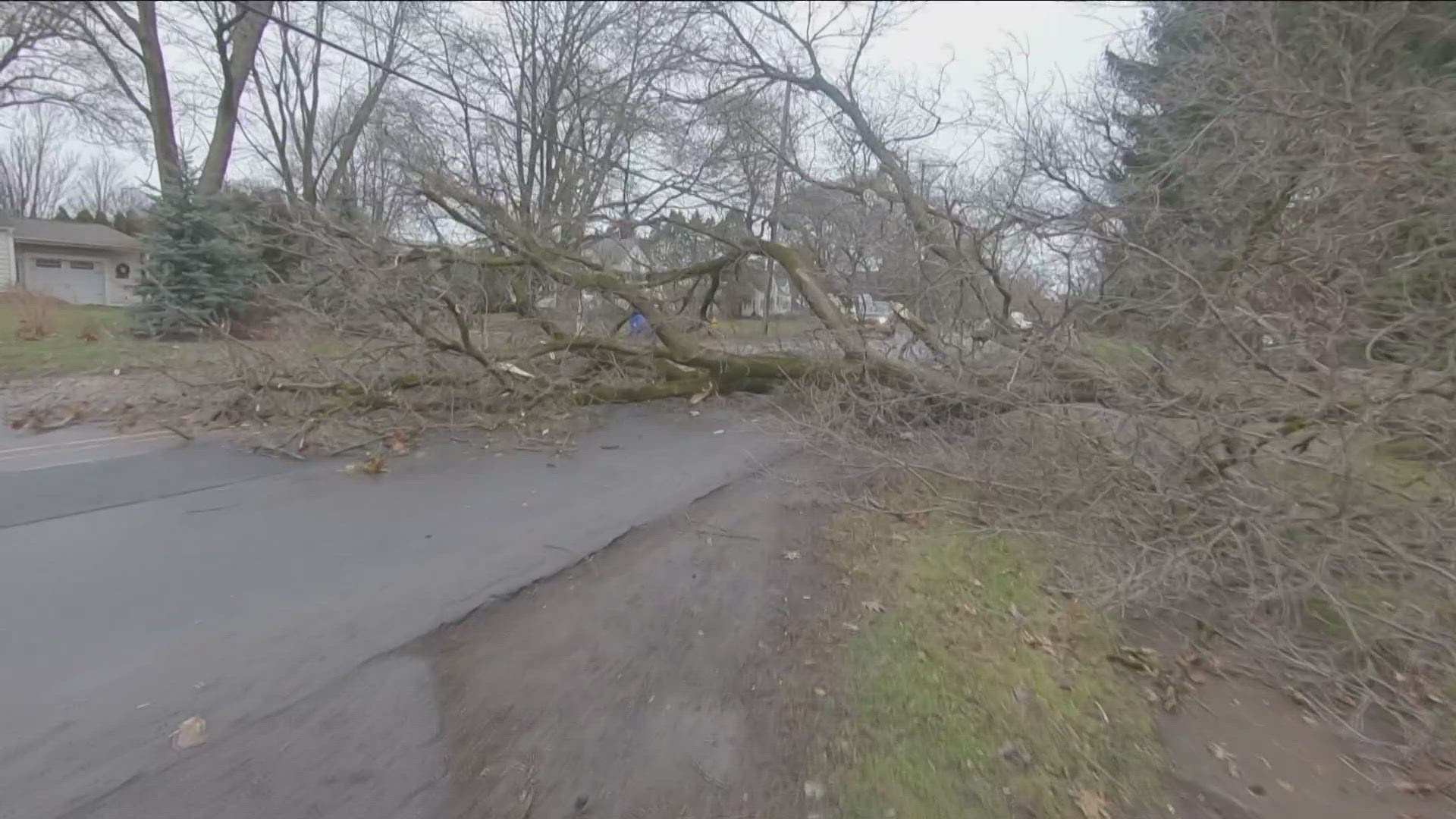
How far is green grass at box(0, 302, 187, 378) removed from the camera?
9.38 m

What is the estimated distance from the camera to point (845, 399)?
736 cm

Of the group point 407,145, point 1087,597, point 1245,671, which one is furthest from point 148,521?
point 407,145

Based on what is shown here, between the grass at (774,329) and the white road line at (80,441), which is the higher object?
the grass at (774,329)

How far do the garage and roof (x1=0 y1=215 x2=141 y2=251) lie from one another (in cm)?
91

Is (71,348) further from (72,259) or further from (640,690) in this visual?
(72,259)

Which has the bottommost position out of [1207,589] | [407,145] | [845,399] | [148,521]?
[148,521]

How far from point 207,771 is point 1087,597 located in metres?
3.98

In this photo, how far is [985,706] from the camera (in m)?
2.96

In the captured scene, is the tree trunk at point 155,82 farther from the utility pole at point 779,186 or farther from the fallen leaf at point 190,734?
the fallen leaf at point 190,734

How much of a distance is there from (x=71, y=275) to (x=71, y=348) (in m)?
26.9

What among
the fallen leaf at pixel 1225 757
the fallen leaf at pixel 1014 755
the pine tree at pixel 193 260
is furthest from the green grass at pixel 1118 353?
the pine tree at pixel 193 260

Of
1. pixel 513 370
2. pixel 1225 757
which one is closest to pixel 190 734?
pixel 1225 757

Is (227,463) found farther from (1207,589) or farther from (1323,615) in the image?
(1323,615)

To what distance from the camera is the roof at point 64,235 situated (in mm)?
29453
